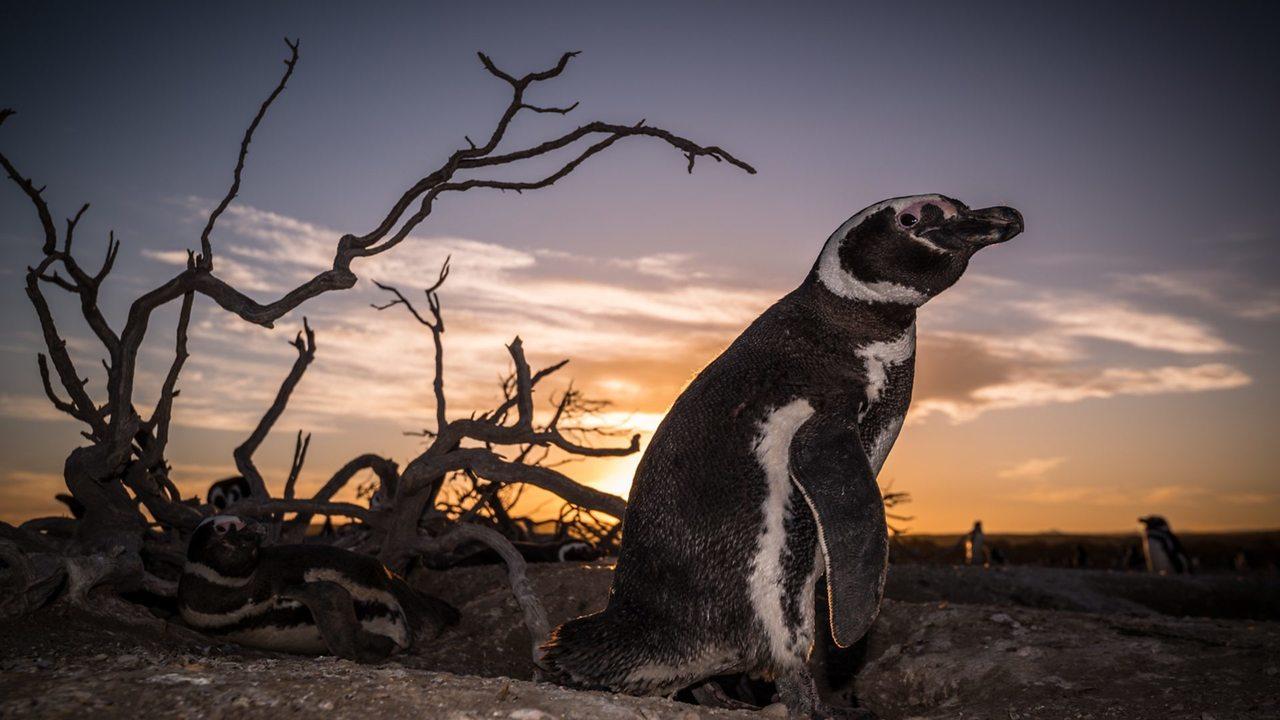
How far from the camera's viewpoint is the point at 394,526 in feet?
21.5

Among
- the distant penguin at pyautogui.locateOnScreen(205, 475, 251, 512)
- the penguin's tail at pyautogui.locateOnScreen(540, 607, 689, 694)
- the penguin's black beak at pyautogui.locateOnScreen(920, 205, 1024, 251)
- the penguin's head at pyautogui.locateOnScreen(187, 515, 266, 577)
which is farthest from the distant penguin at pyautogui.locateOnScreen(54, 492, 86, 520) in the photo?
the penguin's black beak at pyautogui.locateOnScreen(920, 205, 1024, 251)

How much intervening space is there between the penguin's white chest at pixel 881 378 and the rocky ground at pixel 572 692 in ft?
3.40

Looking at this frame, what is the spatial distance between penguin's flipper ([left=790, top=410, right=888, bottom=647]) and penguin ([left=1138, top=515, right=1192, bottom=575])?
18478 millimetres

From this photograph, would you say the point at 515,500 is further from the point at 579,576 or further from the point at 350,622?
the point at 350,622

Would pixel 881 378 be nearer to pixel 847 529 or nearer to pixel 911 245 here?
pixel 911 245

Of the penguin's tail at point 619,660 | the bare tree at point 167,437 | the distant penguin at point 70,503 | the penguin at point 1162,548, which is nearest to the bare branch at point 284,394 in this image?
the bare tree at point 167,437

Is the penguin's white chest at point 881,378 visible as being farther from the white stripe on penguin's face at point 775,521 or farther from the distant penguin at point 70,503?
the distant penguin at point 70,503

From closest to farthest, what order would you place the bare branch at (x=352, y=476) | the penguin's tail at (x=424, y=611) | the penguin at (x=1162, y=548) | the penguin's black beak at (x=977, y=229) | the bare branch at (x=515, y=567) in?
the penguin's black beak at (x=977, y=229) → the bare branch at (x=515, y=567) → the penguin's tail at (x=424, y=611) → the bare branch at (x=352, y=476) → the penguin at (x=1162, y=548)

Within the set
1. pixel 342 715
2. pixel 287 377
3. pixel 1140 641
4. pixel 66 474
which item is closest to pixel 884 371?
pixel 342 715

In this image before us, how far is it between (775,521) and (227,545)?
334cm

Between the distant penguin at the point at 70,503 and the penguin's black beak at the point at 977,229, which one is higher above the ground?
the penguin's black beak at the point at 977,229

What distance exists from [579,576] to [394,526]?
60.7 inches

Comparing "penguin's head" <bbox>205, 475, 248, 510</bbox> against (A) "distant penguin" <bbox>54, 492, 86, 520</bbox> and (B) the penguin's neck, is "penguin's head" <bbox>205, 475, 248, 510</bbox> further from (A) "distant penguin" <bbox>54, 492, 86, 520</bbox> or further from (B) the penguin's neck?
(B) the penguin's neck

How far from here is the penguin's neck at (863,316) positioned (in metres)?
3.38
